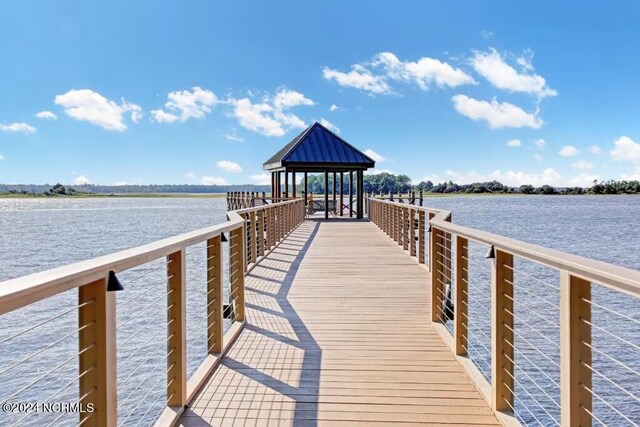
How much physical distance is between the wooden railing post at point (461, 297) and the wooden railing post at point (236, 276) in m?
1.87

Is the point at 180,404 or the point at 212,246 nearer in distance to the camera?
the point at 180,404

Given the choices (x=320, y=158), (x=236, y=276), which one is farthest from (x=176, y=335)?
(x=320, y=158)

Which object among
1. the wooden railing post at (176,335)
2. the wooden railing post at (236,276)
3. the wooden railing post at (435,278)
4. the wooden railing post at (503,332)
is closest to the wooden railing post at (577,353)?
the wooden railing post at (503,332)

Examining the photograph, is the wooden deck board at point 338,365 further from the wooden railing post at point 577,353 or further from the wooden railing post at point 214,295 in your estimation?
the wooden railing post at point 577,353

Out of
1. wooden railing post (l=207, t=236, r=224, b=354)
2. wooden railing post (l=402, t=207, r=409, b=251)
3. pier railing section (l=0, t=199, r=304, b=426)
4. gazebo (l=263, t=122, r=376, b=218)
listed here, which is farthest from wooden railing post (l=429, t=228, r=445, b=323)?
gazebo (l=263, t=122, r=376, b=218)

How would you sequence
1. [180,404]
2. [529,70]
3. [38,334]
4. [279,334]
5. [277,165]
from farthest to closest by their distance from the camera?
[529,70], [277,165], [38,334], [279,334], [180,404]

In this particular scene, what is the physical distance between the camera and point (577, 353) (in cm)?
185

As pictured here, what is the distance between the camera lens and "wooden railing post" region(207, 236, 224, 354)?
Answer: 3346mm

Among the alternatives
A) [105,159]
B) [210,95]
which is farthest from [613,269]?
[105,159]

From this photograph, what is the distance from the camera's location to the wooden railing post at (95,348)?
5.85 feet

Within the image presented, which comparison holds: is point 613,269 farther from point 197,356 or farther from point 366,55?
point 366,55

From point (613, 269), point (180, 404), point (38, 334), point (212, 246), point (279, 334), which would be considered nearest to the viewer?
point (613, 269)

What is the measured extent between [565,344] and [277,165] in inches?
688

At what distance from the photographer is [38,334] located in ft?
27.3
